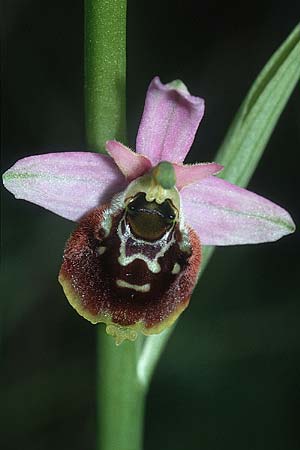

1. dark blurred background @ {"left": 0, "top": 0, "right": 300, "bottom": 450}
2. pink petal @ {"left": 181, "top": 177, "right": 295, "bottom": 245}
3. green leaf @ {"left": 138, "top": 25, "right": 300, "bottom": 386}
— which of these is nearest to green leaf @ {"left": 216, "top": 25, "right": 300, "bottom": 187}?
green leaf @ {"left": 138, "top": 25, "right": 300, "bottom": 386}

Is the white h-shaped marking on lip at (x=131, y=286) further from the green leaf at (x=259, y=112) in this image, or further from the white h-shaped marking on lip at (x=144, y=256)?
the green leaf at (x=259, y=112)

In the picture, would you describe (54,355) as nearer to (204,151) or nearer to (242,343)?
(242,343)

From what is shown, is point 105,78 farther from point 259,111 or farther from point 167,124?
point 259,111

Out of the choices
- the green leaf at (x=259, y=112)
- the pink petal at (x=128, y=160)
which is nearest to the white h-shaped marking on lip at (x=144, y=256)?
the pink petal at (x=128, y=160)

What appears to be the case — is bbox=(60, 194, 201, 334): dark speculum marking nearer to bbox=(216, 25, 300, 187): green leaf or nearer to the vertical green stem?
the vertical green stem

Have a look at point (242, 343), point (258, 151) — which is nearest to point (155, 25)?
point (242, 343)

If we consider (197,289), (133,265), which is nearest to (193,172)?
(133,265)
